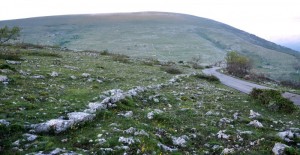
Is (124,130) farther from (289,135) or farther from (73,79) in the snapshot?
(73,79)

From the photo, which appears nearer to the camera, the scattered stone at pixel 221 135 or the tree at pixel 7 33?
the scattered stone at pixel 221 135

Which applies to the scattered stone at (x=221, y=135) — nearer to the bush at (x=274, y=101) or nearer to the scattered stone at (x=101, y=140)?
the scattered stone at (x=101, y=140)

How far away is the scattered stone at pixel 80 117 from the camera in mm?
15907

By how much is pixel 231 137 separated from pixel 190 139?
98.7 inches

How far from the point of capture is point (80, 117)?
16156mm

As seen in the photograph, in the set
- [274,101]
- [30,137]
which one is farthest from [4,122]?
[274,101]

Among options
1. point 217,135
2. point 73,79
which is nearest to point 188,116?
point 217,135

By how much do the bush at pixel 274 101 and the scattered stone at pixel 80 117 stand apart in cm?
1680

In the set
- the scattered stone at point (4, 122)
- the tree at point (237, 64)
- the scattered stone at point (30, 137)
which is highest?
the scattered stone at point (4, 122)

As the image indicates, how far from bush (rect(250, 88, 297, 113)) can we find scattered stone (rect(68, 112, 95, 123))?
16.8 meters

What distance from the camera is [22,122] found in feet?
48.1

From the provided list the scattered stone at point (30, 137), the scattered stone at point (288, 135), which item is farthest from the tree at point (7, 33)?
the scattered stone at point (288, 135)

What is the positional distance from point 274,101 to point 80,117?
18.1 m

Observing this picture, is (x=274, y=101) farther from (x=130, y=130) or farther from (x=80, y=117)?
(x=80, y=117)
